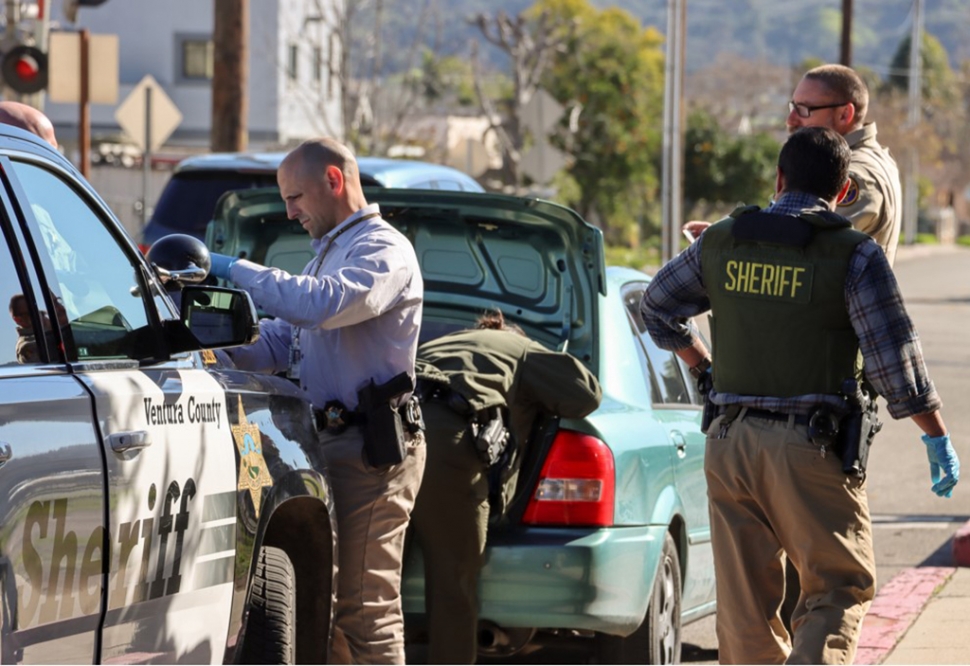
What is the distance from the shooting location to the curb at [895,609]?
701 centimetres

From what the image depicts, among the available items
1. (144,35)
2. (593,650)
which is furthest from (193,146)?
(593,650)

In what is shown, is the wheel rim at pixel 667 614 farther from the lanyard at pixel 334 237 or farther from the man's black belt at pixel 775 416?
the lanyard at pixel 334 237

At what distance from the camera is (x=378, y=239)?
17.1ft

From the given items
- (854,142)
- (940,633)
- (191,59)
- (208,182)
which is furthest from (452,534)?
(191,59)

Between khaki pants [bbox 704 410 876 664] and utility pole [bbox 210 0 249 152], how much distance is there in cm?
1306

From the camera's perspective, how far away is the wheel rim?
6.18 meters

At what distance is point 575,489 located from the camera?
5863 millimetres

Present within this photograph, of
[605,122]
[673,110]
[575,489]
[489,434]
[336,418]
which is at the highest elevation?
[673,110]

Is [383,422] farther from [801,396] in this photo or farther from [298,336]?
[801,396]

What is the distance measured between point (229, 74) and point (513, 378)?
12463 millimetres

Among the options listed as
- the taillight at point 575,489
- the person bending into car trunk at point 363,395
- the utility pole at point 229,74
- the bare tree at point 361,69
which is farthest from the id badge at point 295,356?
the bare tree at point 361,69

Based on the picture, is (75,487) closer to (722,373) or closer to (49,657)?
(49,657)

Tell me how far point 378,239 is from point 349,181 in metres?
0.22

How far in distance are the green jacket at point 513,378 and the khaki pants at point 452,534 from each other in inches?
5.2
